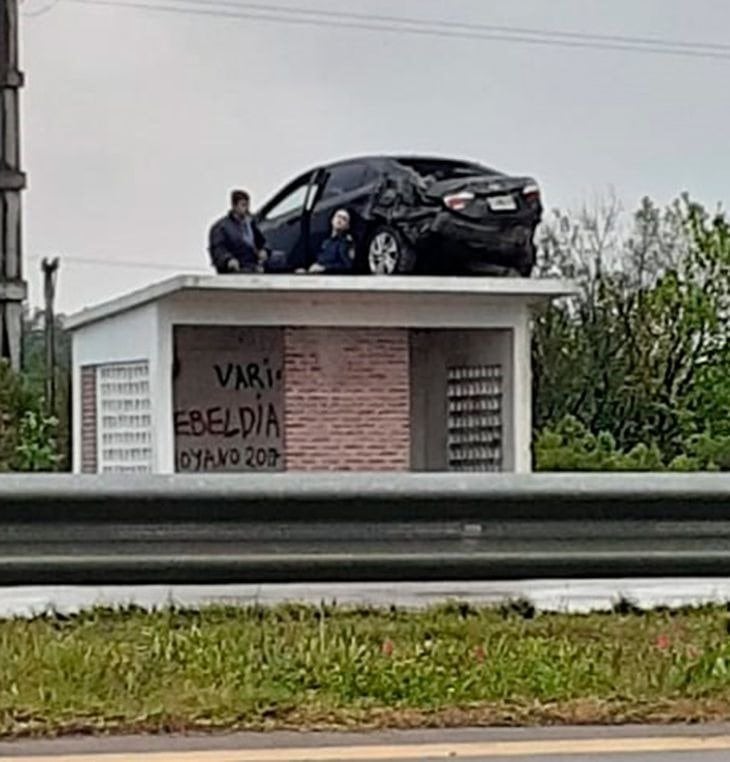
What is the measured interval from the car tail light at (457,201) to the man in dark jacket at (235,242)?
212 centimetres

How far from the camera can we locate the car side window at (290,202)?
2041 centimetres

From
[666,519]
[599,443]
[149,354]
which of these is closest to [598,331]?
[599,443]

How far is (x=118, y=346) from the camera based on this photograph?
65.6 feet

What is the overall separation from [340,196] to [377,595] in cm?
1086

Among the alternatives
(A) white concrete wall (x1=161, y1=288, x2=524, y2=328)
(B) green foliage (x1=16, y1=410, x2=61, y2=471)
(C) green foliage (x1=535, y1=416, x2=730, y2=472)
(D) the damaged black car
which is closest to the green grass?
(A) white concrete wall (x1=161, y1=288, x2=524, y2=328)

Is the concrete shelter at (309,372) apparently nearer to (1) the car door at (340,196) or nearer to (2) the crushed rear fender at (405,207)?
(2) the crushed rear fender at (405,207)

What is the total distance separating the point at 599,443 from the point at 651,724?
2129cm

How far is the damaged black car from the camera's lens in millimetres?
19047

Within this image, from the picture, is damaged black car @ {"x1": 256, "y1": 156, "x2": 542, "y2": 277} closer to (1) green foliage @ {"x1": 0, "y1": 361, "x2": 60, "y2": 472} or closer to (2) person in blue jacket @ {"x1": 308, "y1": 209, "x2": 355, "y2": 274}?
(2) person in blue jacket @ {"x1": 308, "y1": 209, "x2": 355, "y2": 274}

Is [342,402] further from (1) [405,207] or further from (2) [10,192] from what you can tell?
(2) [10,192]

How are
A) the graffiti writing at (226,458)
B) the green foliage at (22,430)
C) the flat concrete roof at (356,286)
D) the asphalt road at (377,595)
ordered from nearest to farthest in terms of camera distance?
the asphalt road at (377,595) → the flat concrete roof at (356,286) → the graffiti writing at (226,458) → the green foliage at (22,430)

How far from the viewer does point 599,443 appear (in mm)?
27391

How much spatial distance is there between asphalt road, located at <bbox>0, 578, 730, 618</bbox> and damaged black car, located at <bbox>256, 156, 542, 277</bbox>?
959 cm

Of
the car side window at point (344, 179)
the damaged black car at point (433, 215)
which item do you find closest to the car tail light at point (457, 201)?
the damaged black car at point (433, 215)
